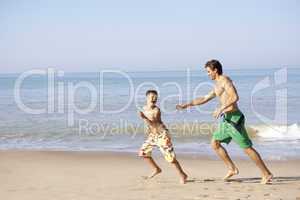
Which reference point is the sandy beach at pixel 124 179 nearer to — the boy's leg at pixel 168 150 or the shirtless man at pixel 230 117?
the boy's leg at pixel 168 150

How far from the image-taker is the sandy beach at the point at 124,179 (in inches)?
235

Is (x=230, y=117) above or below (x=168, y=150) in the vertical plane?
above

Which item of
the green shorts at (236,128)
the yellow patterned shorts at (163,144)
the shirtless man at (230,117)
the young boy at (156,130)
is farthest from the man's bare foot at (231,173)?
the yellow patterned shorts at (163,144)

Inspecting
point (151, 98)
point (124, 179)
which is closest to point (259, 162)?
point (151, 98)

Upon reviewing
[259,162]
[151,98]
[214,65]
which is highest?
[214,65]

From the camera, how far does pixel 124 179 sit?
280 inches

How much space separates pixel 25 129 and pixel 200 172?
8.29m

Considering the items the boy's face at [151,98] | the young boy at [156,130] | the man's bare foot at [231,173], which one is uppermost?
the boy's face at [151,98]

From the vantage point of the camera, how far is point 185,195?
19.4ft

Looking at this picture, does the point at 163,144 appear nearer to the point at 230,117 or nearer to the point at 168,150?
the point at 168,150

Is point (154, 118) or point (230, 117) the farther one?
point (154, 118)

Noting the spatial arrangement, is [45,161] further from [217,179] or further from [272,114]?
[272,114]

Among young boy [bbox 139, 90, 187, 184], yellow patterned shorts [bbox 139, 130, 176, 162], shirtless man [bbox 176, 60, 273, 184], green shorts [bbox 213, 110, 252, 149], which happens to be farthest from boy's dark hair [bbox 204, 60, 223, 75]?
yellow patterned shorts [bbox 139, 130, 176, 162]

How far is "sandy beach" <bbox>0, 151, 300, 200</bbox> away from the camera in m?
5.96
